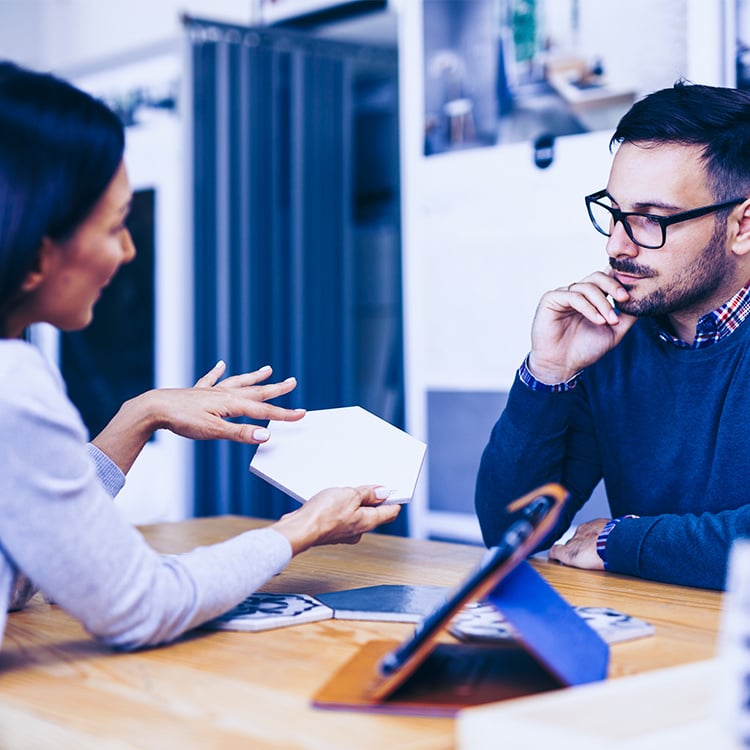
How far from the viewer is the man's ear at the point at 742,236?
1660mm

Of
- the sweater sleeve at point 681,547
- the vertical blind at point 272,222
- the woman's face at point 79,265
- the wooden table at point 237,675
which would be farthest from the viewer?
the vertical blind at point 272,222

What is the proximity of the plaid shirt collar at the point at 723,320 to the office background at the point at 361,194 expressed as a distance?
0.69 m

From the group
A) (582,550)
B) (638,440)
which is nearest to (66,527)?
(582,550)

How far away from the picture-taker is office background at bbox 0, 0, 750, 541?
240 centimetres

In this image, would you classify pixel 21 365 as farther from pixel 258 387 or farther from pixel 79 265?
pixel 258 387

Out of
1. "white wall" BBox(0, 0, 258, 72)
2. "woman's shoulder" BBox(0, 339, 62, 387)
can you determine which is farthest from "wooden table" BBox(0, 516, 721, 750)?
"white wall" BBox(0, 0, 258, 72)

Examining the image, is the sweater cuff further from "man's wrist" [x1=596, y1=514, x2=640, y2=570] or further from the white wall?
the white wall

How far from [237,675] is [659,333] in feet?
3.30

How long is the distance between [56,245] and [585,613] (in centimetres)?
69

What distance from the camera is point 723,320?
161 cm

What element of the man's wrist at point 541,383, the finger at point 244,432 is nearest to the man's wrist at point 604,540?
the man's wrist at point 541,383

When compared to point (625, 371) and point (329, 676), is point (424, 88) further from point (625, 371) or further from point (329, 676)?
point (329, 676)

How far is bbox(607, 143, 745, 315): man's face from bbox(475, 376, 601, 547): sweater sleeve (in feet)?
0.67

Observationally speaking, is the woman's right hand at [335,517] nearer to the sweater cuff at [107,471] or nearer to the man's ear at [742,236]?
the sweater cuff at [107,471]
